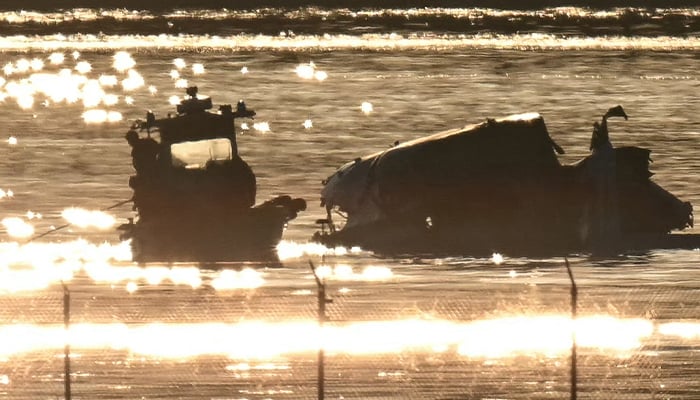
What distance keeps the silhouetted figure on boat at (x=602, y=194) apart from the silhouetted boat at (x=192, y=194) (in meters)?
7.76

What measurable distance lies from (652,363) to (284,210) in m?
19.8

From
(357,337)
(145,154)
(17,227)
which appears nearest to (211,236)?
(145,154)

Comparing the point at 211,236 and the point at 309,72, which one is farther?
the point at 309,72

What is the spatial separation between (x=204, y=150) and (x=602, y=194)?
34.1 feet

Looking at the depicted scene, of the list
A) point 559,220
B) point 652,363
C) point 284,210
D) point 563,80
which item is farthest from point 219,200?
point 563,80

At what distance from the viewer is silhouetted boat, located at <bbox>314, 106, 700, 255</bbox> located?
52.2m

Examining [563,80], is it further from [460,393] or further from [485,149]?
[460,393]

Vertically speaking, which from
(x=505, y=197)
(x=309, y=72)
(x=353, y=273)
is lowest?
(x=309, y=72)

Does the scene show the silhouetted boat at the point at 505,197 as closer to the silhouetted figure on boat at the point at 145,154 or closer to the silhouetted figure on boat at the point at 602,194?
the silhouetted figure on boat at the point at 602,194

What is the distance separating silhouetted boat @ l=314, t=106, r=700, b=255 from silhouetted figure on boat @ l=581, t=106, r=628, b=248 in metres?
0.03

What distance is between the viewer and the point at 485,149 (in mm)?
52750

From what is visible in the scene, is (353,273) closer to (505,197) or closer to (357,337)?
(505,197)

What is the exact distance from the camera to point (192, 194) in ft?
164

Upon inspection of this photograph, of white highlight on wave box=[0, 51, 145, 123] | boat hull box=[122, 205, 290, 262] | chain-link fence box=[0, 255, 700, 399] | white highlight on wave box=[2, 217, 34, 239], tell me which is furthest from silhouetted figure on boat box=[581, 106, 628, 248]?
white highlight on wave box=[0, 51, 145, 123]
